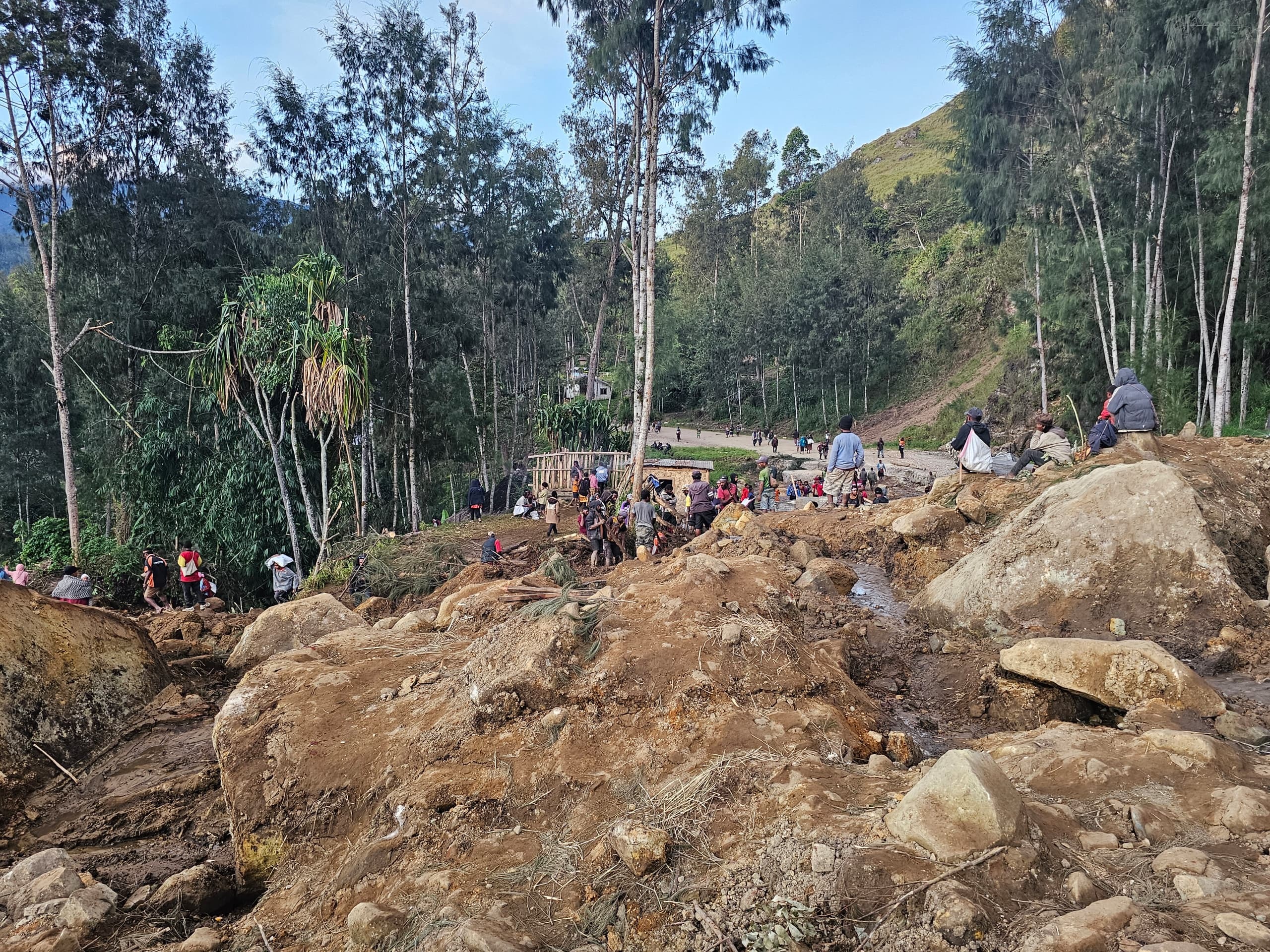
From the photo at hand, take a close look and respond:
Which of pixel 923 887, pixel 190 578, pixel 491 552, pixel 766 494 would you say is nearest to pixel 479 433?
pixel 190 578

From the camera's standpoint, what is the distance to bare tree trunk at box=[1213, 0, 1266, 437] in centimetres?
1279

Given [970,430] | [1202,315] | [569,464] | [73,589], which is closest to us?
[970,430]

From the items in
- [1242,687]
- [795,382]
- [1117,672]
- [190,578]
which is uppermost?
[795,382]

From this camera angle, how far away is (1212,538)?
6152 mm

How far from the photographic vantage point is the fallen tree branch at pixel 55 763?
590 centimetres

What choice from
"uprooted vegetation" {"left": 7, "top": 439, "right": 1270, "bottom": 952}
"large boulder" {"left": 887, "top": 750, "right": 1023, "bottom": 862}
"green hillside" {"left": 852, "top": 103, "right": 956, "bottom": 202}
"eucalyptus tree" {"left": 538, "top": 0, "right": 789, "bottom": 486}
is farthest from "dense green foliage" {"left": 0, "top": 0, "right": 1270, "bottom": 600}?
"green hillside" {"left": 852, "top": 103, "right": 956, "bottom": 202}

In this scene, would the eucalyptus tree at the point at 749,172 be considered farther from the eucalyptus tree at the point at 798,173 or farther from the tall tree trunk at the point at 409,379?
the tall tree trunk at the point at 409,379

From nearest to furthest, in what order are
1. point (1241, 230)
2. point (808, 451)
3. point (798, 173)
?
1. point (1241, 230)
2. point (808, 451)
3. point (798, 173)

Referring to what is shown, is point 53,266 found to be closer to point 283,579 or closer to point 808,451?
point 283,579

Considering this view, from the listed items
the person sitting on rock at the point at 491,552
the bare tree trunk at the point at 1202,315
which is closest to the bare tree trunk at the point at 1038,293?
the bare tree trunk at the point at 1202,315

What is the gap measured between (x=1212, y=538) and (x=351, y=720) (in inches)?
281

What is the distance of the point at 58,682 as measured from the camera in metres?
6.23

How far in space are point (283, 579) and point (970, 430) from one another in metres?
11.9

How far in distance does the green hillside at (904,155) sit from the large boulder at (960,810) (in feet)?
216
